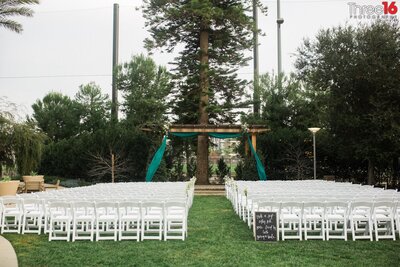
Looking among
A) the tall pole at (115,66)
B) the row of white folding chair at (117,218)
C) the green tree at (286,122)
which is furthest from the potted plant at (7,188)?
the tall pole at (115,66)

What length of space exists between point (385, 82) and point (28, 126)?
14.2 meters

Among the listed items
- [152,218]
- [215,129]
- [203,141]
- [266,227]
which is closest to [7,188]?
[152,218]

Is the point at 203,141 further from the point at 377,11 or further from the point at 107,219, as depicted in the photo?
the point at 107,219

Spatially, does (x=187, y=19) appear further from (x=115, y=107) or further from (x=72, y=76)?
(x=72, y=76)

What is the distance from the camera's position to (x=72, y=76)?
108 feet

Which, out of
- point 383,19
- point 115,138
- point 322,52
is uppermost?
point 383,19

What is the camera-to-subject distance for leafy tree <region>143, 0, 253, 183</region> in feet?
74.2

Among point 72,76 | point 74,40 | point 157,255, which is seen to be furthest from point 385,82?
point 72,76

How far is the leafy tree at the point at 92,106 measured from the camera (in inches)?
1197

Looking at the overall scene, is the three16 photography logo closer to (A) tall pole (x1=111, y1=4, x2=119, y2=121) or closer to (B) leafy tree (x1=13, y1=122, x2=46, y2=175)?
(B) leafy tree (x1=13, y1=122, x2=46, y2=175)

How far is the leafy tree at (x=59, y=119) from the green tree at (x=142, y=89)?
4825 mm

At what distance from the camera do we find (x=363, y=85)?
50.3 ft

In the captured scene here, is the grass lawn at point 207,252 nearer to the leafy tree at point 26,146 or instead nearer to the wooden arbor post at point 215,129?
the leafy tree at point 26,146

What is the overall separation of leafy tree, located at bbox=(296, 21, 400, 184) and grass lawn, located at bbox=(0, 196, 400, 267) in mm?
8770
